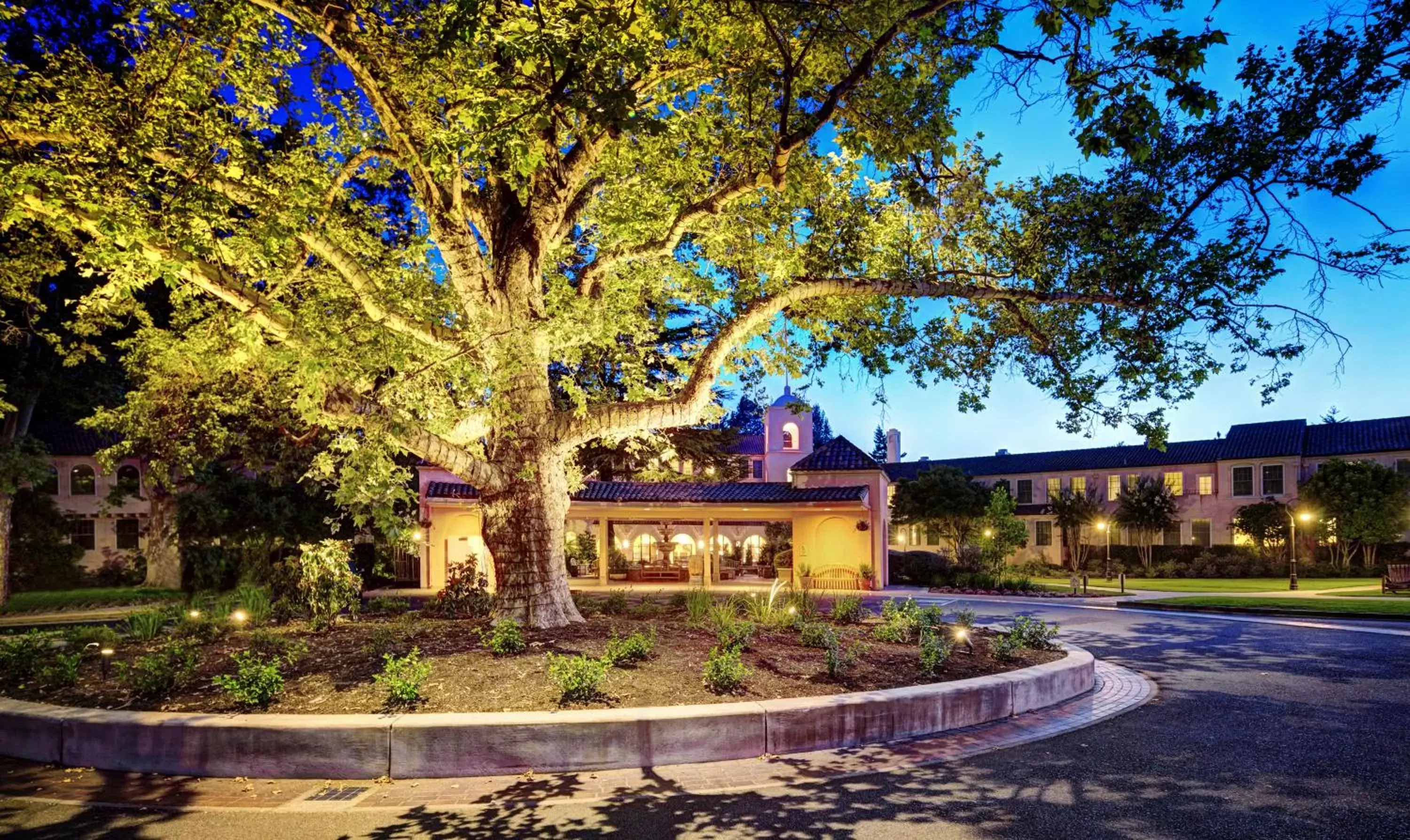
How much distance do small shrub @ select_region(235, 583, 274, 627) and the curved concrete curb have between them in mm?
3897

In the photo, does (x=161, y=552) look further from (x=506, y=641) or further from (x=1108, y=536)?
(x=1108, y=536)

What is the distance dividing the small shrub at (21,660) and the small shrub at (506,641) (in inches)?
174

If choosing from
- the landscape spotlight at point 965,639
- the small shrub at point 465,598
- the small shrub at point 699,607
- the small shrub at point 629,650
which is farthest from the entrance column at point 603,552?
the small shrub at point 629,650

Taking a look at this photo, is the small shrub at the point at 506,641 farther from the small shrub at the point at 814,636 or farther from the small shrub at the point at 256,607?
the small shrub at the point at 256,607

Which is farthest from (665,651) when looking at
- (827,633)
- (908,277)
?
(908,277)

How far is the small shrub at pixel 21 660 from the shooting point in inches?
286

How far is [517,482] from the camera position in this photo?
9.31 m

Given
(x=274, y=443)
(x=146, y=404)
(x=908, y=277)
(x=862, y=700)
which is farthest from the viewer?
(x=274, y=443)

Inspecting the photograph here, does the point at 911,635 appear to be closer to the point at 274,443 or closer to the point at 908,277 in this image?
the point at 908,277

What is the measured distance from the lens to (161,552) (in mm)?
27547

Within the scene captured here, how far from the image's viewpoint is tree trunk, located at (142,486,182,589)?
1076 inches

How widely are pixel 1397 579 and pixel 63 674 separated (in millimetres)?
33032

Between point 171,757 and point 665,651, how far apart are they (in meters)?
4.50

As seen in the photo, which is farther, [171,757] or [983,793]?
[171,757]
